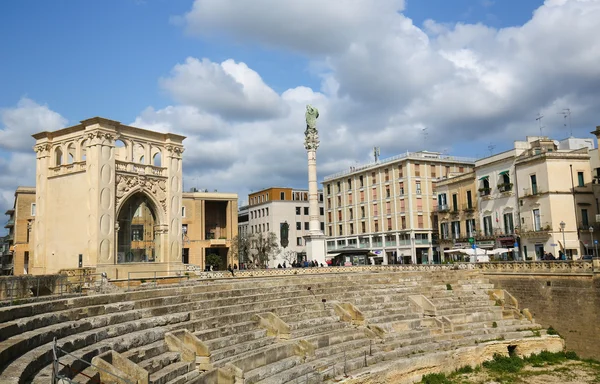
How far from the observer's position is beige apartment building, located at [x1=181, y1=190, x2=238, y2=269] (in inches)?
2270

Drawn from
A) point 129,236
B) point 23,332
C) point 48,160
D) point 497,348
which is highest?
point 48,160

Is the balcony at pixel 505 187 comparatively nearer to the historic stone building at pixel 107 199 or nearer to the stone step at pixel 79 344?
the historic stone building at pixel 107 199

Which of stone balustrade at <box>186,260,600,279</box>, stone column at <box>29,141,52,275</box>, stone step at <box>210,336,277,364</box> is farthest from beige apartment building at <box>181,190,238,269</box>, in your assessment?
stone step at <box>210,336,277,364</box>

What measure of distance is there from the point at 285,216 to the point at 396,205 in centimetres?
2124

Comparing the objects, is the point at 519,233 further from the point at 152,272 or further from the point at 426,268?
the point at 152,272

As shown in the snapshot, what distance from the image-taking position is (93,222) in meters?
30.6

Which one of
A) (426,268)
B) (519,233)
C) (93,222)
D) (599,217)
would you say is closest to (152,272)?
(93,222)

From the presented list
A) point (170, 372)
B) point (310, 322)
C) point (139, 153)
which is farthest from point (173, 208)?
point (170, 372)

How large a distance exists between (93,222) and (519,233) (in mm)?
32814

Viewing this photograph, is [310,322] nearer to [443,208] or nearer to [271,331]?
[271,331]

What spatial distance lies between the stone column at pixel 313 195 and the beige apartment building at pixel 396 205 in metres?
18.0

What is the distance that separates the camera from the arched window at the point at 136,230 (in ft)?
107

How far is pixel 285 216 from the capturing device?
75625 mm

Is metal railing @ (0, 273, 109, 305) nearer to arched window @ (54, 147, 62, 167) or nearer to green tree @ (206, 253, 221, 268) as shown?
arched window @ (54, 147, 62, 167)
